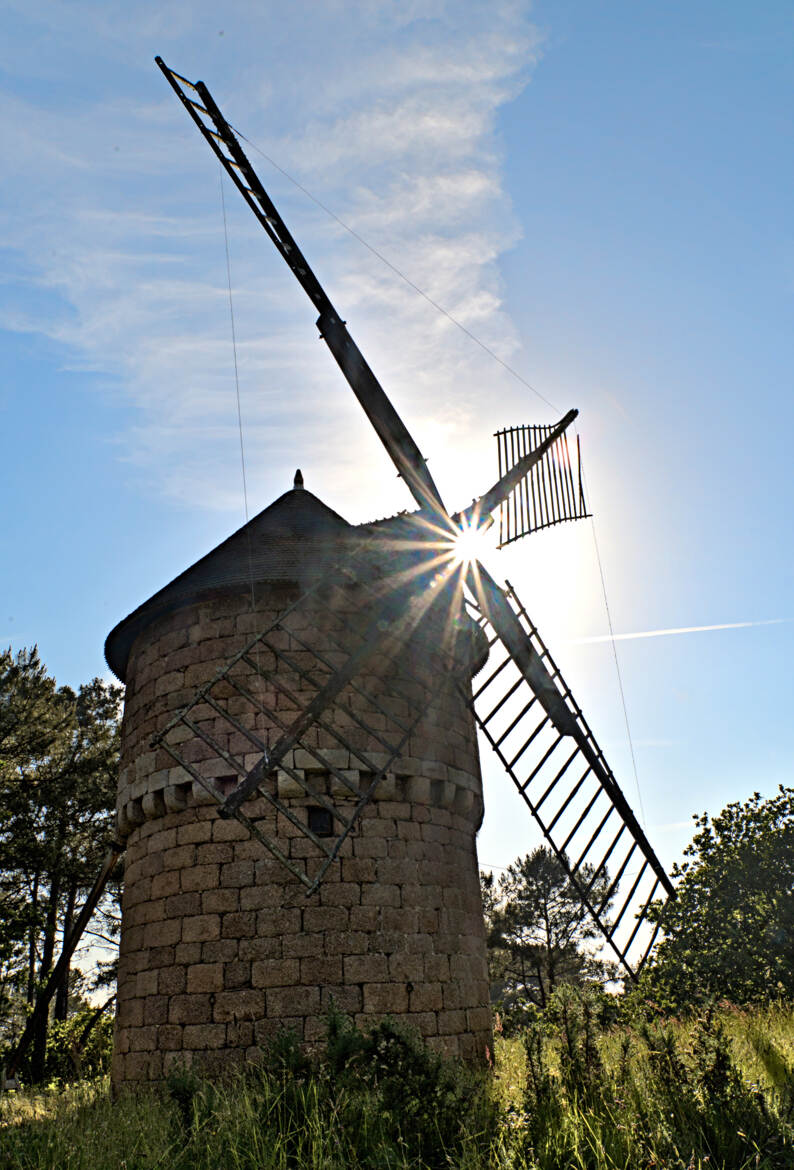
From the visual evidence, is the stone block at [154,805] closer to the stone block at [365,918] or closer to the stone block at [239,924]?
the stone block at [239,924]

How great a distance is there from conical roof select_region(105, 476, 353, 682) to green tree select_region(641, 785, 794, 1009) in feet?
27.5

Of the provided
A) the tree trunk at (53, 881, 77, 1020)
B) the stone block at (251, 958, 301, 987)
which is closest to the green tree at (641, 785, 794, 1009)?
the stone block at (251, 958, 301, 987)

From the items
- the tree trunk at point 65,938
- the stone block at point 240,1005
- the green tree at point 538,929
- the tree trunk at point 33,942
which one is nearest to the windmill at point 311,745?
the stone block at point 240,1005

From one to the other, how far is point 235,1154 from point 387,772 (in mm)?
3814

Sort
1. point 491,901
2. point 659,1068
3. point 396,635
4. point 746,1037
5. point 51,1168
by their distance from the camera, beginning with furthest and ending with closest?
point 491,901 < point 396,635 < point 746,1037 < point 659,1068 < point 51,1168

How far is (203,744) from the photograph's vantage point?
825 centimetres

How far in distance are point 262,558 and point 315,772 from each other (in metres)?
2.46

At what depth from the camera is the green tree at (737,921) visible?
13203mm

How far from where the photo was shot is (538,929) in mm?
30203

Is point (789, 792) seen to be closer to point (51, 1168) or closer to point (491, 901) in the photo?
point (51, 1168)

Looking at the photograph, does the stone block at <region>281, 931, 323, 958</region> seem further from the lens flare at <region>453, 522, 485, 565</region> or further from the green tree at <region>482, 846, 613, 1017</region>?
the green tree at <region>482, 846, 613, 1017</region>

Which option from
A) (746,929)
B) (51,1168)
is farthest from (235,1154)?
(746,929)

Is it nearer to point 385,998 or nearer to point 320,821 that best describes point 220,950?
point 320,821

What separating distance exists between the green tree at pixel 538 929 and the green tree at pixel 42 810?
1487 centimetres
